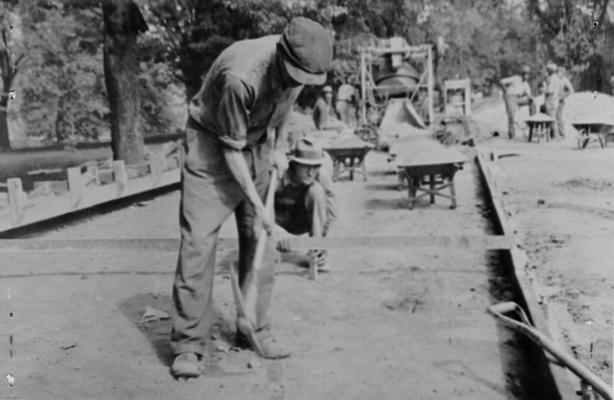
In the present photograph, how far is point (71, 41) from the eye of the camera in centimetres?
1875

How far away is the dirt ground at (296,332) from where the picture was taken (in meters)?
3.29

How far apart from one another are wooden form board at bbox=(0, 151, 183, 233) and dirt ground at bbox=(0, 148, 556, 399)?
2.56 ft

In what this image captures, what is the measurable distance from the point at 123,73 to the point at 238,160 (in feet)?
30.2

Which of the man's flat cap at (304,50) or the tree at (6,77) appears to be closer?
the man's flat cap at (304,50)

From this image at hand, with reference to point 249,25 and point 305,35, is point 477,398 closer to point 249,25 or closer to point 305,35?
point 305,35

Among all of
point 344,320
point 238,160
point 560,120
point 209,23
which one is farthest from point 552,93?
point 238,160

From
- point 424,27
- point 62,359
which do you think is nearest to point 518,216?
point 62,359

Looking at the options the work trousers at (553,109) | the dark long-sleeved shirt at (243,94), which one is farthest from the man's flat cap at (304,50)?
the work trousers at (553,109)

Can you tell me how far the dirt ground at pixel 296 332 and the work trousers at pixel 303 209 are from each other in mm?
396

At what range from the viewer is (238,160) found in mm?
3283

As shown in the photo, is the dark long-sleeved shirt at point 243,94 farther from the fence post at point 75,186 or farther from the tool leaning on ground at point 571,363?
the fence post at point 75,186

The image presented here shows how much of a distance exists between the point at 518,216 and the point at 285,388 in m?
5.30

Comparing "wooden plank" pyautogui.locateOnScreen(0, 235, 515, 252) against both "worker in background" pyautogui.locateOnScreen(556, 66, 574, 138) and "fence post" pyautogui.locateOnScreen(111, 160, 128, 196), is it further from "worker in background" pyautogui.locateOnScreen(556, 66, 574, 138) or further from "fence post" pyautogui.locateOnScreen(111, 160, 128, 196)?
"worker in background" pyautogui.locateOnScreen(556, 66, 574, 138)

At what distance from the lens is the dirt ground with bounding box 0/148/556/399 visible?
3.29 metres
